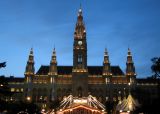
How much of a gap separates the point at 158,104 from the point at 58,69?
9543 cm

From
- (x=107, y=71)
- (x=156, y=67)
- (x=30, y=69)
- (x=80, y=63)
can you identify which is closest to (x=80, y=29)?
(x=80, y=63)

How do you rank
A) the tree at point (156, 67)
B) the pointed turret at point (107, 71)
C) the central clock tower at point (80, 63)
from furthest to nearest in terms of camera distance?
1. the pointed turret at point (107, 71)
2. the central clock tower at point (80, 63)
3. the tree at point (156, 67)

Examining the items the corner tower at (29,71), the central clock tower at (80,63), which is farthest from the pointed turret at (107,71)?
the corner tower at (29,71)

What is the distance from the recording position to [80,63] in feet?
390

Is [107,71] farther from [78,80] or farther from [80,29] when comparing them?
[80,29]

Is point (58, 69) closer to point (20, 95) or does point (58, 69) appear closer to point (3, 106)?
point (20, 95)

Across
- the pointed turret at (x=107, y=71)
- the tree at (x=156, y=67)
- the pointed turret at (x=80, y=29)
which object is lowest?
the tree at (x=156, y=67)

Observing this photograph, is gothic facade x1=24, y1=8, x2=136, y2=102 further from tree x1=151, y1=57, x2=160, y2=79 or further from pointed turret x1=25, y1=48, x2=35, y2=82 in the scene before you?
tree x1=151, y1=57, x2=160, y2=79

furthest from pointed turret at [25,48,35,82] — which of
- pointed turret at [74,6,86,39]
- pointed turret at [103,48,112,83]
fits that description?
pointed turret at [103,48,112,83]

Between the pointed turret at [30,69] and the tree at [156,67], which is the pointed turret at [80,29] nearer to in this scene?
the pointed turret at [30,69]

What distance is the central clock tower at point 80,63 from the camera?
117m

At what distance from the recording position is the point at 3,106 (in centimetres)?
3334

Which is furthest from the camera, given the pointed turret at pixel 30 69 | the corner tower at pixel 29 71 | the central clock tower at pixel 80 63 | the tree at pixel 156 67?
the pointed turret at pixel 30 69

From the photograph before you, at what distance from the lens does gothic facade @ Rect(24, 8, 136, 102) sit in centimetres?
11744
